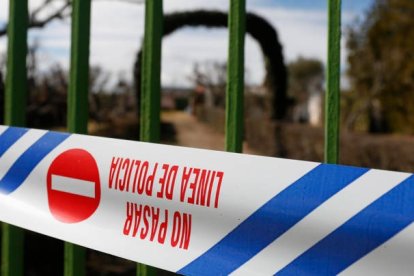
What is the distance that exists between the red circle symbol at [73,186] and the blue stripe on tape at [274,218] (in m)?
0.48

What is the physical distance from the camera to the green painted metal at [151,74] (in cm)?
164

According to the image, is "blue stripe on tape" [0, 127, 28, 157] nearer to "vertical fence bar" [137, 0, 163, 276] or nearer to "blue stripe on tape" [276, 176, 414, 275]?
"vertical fence bar" [137, 0, 163, 276]

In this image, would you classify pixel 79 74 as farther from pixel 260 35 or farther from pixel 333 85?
pixel 260 35

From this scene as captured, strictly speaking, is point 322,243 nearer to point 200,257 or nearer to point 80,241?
point 200,257

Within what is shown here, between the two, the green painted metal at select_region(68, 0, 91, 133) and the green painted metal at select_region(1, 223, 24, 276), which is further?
the green painted metal at select_region(1, 223, 24, 276)

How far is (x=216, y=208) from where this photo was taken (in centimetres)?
124

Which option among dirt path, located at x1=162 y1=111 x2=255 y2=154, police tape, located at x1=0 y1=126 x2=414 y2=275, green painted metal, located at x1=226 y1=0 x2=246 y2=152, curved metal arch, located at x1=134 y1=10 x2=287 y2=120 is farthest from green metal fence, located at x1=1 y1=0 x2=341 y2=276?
dirt path, located at x1=162 y1=111 x2=255 y2=154

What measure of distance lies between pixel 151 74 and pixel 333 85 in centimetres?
63

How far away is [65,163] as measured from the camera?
5.58 feet

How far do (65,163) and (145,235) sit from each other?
459 millimetres

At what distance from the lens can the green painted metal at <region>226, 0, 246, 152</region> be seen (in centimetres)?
147

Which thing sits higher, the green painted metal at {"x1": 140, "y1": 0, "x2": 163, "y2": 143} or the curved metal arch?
the curved metal arch

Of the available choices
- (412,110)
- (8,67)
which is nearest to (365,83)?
(412,110)

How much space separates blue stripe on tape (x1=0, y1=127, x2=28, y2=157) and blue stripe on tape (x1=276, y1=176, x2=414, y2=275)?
1.29 meters
